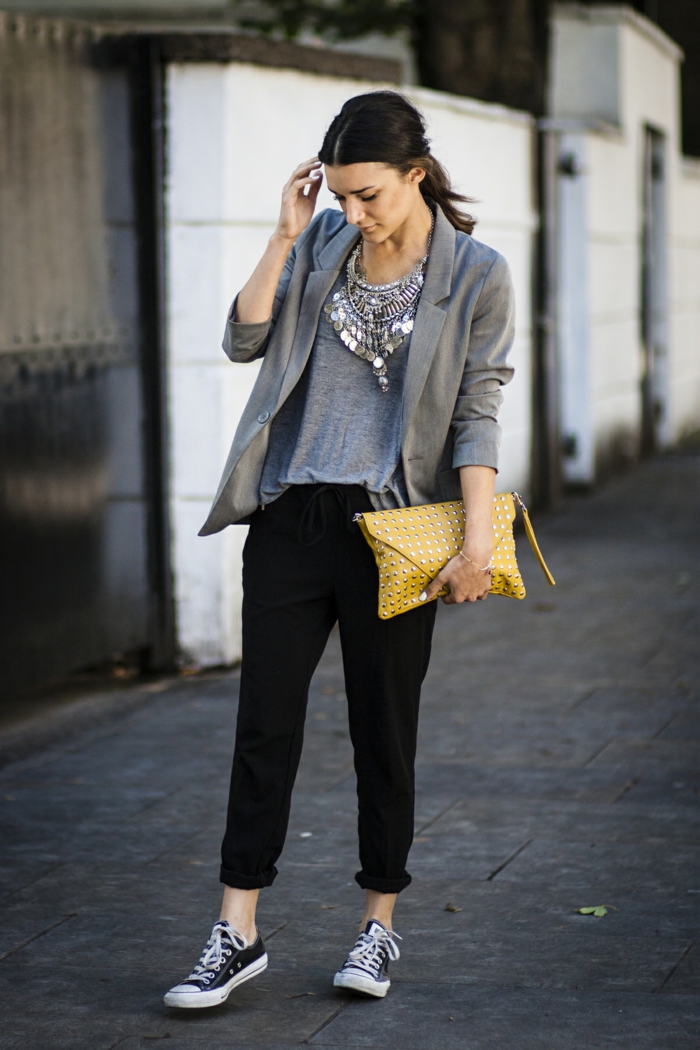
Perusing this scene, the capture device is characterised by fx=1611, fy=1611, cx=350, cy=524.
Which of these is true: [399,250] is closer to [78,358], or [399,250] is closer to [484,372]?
[484,372]

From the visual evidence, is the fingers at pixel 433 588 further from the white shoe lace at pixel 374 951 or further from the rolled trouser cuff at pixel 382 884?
the white shoe lace at pixel 374 951

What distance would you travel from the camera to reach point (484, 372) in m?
3.55

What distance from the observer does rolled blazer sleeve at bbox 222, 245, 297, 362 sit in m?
3.55

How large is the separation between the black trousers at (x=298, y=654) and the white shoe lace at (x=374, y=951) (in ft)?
0.58

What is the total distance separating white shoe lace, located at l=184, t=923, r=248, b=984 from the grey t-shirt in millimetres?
957

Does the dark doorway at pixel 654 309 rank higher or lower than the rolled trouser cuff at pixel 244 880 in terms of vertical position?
higher

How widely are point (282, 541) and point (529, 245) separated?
786 cm

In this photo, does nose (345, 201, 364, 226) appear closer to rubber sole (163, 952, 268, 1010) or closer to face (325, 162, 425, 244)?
face (325, 162, 425, 244)

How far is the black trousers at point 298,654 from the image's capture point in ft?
11.6

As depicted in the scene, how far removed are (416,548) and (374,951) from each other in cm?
92

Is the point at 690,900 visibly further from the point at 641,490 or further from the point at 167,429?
the point at 641,490

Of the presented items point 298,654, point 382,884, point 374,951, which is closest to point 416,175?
point 298,654

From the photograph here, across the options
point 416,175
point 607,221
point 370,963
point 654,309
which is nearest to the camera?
point 416,175

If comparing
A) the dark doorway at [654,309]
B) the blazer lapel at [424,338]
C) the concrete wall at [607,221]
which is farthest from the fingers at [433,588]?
the dark doorway at [654,309]
